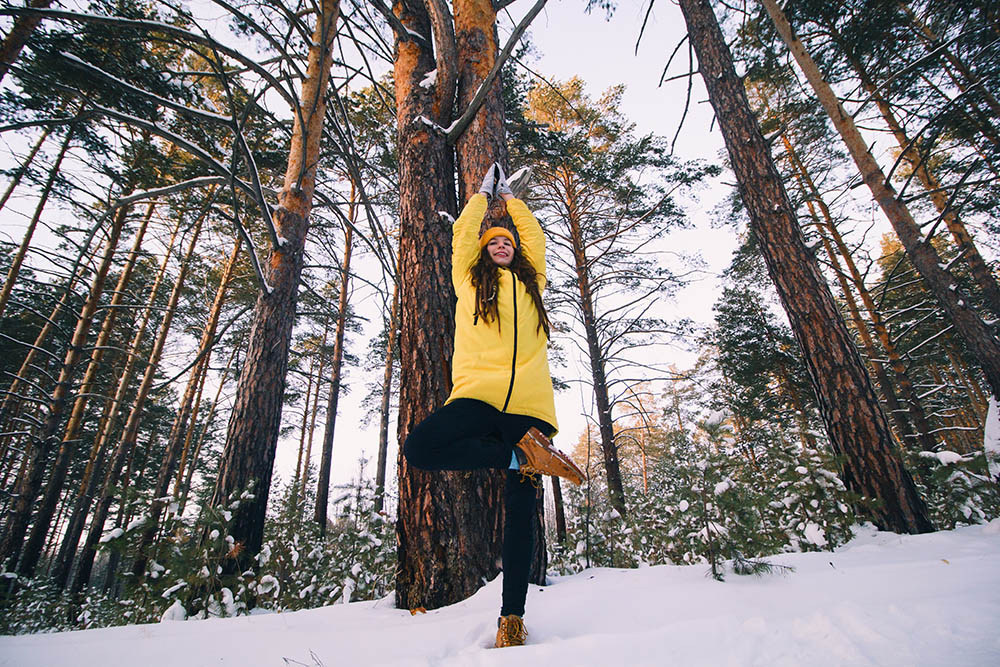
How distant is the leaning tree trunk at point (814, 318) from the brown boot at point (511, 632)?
3148 millimetres

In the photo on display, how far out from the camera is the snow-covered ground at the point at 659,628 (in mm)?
1034

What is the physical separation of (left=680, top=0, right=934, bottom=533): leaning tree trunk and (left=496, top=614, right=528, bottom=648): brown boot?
3148 mm

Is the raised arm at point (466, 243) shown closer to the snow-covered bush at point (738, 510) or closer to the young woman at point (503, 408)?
the young woman at point (503, 408)

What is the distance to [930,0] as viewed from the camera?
263 inches

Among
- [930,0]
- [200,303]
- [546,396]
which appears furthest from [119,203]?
[930,0]

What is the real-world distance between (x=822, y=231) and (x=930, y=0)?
216 inches

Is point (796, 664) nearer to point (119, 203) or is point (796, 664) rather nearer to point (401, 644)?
point (401, 644)

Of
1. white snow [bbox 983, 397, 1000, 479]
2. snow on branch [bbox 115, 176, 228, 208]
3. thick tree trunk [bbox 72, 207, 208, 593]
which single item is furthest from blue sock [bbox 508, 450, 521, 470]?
thick tree trunk [bbox 72, 207, 208, 593]

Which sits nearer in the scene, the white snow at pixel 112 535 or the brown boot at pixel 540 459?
the brown boot at pixel 540 459

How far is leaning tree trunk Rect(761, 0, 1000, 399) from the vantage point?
5227mm

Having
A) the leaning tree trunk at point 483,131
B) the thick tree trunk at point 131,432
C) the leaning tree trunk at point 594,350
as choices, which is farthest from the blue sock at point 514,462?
the thick tree trunk at point 131,432

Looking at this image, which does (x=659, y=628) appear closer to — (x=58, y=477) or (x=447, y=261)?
(x=447, y=261)

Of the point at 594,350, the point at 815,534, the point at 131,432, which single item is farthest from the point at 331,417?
the point at 815,534

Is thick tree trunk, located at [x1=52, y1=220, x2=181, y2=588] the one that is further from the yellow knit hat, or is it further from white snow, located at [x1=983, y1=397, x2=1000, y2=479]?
white snow, located at [x1=983, y1=397, x2=1000, y2=479]
